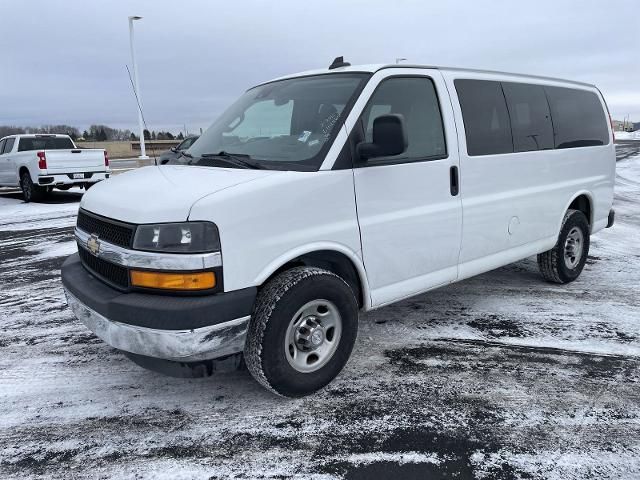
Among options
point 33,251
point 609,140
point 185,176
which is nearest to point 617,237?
point 609,140

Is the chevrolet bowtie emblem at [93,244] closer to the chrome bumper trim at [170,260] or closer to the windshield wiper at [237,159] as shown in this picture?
the chrome bumper trim at [170,260]

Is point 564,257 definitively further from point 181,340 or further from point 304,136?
point 181,340

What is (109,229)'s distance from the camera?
124 inches

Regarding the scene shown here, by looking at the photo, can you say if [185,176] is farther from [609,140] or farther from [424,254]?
[609,140]

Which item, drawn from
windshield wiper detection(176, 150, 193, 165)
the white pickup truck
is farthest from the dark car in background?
the white pickup truck

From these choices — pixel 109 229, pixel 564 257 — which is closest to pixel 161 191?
pixel 109 229

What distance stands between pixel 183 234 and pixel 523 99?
357cm

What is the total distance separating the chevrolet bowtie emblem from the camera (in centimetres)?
324

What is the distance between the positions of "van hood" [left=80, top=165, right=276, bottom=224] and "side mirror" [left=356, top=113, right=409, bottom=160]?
660mm

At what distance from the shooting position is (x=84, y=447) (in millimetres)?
2895

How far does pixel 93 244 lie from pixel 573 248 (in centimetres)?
484

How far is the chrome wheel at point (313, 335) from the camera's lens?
3225 mm

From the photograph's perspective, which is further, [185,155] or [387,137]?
[185,155]

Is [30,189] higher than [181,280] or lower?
higher
